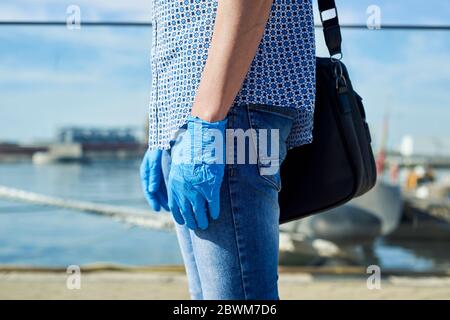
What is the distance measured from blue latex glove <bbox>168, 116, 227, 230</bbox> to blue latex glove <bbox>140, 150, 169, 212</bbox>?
20cm

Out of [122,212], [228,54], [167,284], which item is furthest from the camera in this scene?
[122,212]

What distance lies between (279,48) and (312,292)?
5.06 ft

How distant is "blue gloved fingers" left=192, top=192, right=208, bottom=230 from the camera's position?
0.95 meters

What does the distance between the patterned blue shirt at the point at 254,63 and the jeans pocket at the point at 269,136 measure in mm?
14

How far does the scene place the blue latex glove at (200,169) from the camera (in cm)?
A: 94

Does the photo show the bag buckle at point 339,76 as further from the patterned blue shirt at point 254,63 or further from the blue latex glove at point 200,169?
the blue latex glove at point 200,169

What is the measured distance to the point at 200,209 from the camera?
3.13ft

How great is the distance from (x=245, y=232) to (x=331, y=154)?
233mm

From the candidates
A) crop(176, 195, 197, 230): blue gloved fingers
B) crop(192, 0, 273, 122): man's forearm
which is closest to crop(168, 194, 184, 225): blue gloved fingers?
crop(176, 195, 197, 230): blue gloved fingers

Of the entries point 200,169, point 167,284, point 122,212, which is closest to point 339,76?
point 200,169

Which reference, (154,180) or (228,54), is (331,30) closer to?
(228,54)

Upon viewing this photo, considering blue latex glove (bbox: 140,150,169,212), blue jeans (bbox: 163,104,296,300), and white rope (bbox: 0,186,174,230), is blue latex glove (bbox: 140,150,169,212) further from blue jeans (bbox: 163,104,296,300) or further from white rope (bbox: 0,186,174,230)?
white rope (bbox: 0,186,174,230)
